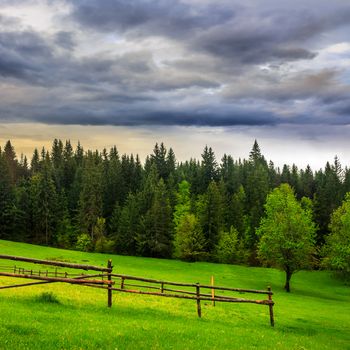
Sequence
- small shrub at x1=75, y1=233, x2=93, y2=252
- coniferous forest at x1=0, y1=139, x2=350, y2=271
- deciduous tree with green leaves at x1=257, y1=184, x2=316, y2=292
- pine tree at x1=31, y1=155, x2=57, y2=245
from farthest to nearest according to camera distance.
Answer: pine tree at x1=31, y1=155, x2=57, y2=245 → small shrub at x1=75, y1=233, x2=93, y2=252 → coniferous forest at x1=0, y1=139, x2=350, y2=271 → deciduous tree with green leaves at x1=257, y1=184, x2=316, y2=292

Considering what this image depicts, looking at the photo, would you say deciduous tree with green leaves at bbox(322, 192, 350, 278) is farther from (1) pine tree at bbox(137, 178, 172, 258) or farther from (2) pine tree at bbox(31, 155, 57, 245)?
(2) pine tree at bbox(31, 155, 57, 245)

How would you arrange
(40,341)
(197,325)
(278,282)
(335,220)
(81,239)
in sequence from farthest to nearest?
(81,239)
(335,220)
(278,282)
(197,325)
(40,341)

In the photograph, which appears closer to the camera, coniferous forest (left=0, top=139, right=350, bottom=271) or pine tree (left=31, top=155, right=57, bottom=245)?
coniferous forest (left=0, top=139, right=350, bottom=271)

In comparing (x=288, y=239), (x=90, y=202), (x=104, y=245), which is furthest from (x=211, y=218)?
(x=288, y=239)

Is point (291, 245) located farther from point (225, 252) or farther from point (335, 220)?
point (225, 252)

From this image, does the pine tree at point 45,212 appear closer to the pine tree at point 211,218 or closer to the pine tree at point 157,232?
the pine tree at point 157,232

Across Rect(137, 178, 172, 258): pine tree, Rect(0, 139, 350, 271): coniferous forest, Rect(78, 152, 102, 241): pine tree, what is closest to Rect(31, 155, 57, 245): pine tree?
Rect(0, 139, 350, 271): coniferous forest

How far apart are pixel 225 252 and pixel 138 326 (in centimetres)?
8325

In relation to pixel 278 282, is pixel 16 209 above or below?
above

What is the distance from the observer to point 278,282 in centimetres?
7038

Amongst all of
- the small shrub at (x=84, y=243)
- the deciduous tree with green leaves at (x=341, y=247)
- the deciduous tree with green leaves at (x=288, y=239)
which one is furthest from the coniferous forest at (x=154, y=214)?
the deciduous tree with green leaves at (x=288, y=239)

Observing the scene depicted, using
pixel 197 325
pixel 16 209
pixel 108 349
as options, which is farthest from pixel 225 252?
pixel 108 349

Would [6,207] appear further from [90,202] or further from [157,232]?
[157,232]

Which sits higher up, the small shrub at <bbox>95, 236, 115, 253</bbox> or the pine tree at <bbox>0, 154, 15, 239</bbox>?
the pine tree at <bbox>0, 154, 15, 239</bbox>
